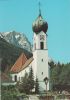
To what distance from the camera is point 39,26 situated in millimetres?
60531

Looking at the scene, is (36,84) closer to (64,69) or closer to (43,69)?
(43,69)

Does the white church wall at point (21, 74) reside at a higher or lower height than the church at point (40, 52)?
lower

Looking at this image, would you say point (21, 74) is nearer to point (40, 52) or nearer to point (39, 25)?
point (40, 52)

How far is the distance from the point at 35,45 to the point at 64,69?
25565 mm

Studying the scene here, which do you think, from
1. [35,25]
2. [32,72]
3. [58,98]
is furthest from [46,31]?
[58,98]

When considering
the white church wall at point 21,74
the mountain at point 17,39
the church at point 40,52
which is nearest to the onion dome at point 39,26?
the church at point 40,52

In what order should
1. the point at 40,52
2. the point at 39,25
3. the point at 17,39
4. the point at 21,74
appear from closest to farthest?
the point at 40,52 → the point at 39,25 → the point at 21,74 → the point at 17,39

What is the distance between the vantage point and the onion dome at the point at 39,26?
60344 mm

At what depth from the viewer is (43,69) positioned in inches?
2347

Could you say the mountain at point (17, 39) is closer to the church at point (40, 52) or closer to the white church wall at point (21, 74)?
the white church wall at point (21, 74)

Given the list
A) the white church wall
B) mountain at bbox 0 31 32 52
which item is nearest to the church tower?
the white church wall

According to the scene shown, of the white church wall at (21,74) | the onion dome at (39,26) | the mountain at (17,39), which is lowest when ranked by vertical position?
the white church wall at (21,74)

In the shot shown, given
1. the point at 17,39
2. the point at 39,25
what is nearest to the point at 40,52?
the point at 39,25

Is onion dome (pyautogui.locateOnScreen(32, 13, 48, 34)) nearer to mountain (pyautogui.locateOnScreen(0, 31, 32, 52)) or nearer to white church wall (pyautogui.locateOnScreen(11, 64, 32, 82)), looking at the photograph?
white church wall (pyautogui.locateOnScreen(11, 64, 32, 82))
